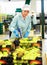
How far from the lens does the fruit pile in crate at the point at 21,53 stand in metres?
1.26

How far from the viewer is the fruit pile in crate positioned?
126cm

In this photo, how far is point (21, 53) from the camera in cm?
139

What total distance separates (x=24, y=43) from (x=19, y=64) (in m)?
0.45

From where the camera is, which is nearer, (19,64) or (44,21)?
(19,64)

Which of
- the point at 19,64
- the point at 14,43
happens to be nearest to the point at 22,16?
the point at 14,43

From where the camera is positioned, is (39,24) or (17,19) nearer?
(17,19)

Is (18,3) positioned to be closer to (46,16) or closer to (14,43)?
(46,16)

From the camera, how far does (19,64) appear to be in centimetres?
124

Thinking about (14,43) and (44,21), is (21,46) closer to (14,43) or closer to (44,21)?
(14,43)

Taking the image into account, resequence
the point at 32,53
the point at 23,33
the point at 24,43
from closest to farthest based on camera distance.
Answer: the point at 32,53 → the point at 24,43 → the point at 23,33

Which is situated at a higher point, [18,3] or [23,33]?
[18,3]

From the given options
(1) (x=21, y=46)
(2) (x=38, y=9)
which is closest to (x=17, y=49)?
(1) (x=21, y=46)

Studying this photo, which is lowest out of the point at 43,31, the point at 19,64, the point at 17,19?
the point at 43,31

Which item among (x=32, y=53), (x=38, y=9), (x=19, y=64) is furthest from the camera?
(x=38, y=9)
